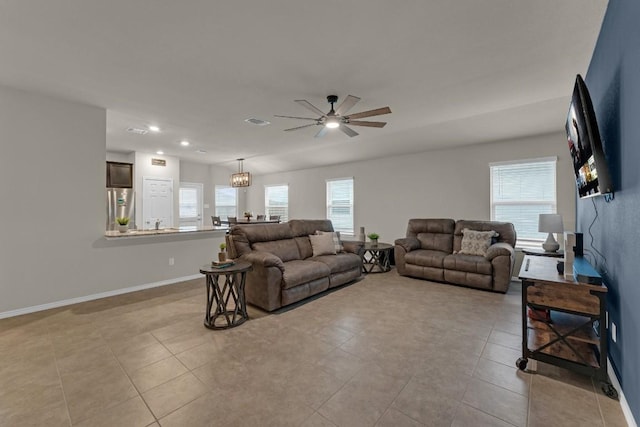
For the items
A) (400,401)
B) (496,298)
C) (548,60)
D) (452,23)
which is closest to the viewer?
(400,401)

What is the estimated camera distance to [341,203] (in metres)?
7.41

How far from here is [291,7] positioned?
6.44 feet

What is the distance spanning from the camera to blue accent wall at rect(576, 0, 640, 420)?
5.03 feet

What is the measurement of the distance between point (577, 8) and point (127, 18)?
10.5 feet

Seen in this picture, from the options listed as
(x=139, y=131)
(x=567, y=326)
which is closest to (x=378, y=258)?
(x=567, y=326)

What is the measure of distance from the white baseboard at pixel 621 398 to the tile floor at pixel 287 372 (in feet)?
0.15

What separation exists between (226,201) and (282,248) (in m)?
5.79

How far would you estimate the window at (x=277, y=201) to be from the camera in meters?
8.79

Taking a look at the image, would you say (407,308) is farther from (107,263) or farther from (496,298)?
(107,263)

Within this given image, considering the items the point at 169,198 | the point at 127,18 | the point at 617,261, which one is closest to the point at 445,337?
the point at 617,261

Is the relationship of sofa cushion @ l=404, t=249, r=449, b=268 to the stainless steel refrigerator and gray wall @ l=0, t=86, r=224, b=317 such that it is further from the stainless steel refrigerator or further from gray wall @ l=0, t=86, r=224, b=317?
the stainless steel refrigerator

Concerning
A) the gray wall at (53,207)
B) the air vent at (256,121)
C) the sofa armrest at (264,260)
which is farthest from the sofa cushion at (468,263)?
the gray wall at (53,207)

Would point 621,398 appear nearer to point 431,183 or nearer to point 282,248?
point 282,248

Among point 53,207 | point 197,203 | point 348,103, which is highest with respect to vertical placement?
point 348,103
